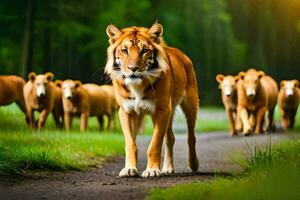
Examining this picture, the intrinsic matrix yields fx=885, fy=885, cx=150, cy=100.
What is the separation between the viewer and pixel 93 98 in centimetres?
2097

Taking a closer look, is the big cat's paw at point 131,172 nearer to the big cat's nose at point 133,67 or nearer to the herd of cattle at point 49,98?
the big cat's nose at point 133,67

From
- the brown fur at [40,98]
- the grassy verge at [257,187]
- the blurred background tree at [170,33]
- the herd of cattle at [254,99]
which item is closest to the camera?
the grassy verge at [257,187]

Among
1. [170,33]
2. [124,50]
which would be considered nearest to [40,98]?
[124,50]

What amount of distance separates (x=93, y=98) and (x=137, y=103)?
461 inches

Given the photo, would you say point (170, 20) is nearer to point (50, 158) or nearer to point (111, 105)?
point (111, 105)

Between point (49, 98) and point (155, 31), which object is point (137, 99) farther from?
point (49, 98)

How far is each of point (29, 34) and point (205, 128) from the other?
18.7 ft

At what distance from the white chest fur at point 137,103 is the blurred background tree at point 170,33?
51.9ft

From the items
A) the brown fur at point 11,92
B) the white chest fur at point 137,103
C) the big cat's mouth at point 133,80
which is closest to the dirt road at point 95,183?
the white chest fur at point 137,103

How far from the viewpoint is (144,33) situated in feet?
31.1

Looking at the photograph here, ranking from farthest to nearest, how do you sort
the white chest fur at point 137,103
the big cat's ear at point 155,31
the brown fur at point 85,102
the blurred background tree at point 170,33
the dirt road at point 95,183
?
the blurred background tree at point 170,33, the brown fur at point 85,102, the big cat's ear at point 155,31, the white chest fur at point 137,103, the dirt road at point 95,183

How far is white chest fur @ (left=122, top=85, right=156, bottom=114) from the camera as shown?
30.5 ft

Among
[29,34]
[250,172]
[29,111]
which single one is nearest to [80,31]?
[29,34]

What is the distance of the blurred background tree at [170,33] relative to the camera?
96.0 ft
